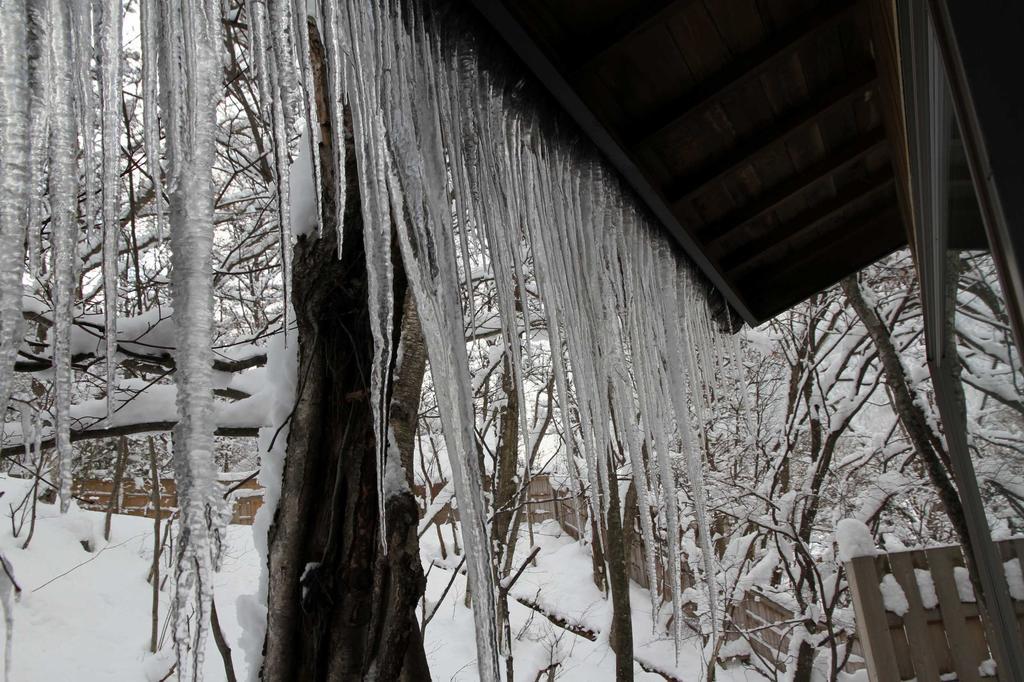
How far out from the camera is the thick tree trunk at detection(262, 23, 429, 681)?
2141 millimetres

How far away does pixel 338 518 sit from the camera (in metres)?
2.25

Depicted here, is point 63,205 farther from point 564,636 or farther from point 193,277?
point 564,636

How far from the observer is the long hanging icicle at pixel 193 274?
80 cm

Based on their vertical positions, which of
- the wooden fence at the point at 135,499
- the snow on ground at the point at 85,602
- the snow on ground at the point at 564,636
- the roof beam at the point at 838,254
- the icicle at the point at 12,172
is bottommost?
the snow on ground at the point at 564,636

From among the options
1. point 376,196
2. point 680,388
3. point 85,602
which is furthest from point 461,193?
point 85,602

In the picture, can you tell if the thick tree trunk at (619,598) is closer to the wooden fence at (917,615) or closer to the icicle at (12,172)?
the wooden fence at (917,615)

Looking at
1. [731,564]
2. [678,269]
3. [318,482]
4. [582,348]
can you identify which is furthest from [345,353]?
[731,564]

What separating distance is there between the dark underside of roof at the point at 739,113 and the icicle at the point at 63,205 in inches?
27.0

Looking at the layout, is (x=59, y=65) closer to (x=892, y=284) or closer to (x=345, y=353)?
(x=345, y=353)

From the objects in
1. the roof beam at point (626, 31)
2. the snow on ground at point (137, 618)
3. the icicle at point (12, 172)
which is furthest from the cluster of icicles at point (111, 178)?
the snow on ground at point (137, 618)

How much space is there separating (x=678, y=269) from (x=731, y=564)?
4.66 metres

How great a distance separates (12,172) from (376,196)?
2.37ft

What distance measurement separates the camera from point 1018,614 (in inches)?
54.8

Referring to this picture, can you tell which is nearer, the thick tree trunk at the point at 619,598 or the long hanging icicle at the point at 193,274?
the long hanging icicle at the point at 193,274
